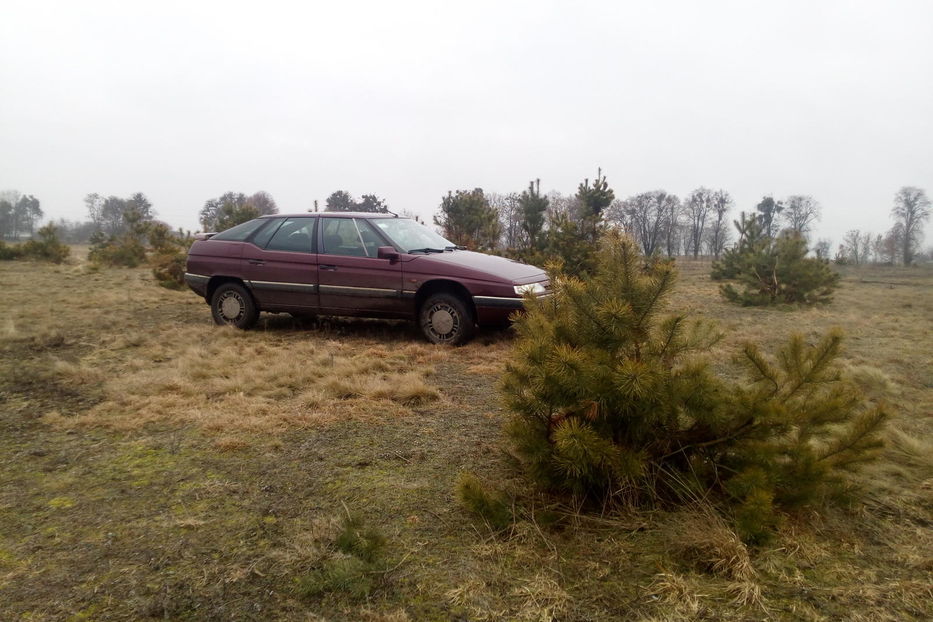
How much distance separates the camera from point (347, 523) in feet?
6.94

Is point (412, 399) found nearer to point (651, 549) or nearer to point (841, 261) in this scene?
point (651, 549)

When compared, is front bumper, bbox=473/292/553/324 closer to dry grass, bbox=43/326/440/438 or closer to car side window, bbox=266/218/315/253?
dry grass, bbox=43/326/440/438

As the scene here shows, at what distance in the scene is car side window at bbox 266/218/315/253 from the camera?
266 inches

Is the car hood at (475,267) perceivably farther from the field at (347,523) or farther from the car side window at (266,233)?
the car side window at (266,233)

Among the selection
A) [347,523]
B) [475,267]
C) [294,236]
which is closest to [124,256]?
[294,236]

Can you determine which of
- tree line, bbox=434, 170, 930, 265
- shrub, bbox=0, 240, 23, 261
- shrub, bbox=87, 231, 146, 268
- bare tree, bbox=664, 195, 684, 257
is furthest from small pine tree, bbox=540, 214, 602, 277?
bare tree, bbox=664, 195, 684, 257

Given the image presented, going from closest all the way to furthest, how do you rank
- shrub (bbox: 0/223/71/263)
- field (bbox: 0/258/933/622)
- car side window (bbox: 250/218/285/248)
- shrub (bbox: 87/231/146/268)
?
1. field (bbox: 0/258/933/622)
2. car side window (bbox: 250/218/285/248)
3. shrub (bbox: 87/231/146/268)
4. shrub (bbox: 0/223/71/263)

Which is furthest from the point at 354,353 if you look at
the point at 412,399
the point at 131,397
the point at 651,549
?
the point at 651,549

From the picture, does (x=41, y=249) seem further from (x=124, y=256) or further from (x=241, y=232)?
(x=241, y=232)

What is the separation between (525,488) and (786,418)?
3.64 ft

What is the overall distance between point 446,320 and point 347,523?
164 inches

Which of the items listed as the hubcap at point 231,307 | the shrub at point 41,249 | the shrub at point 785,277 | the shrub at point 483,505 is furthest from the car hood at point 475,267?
the shrub at point 41,249

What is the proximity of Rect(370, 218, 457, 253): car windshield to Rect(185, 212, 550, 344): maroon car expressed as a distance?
16 mm

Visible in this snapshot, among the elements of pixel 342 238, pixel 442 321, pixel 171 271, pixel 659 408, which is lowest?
pixel 442 321
